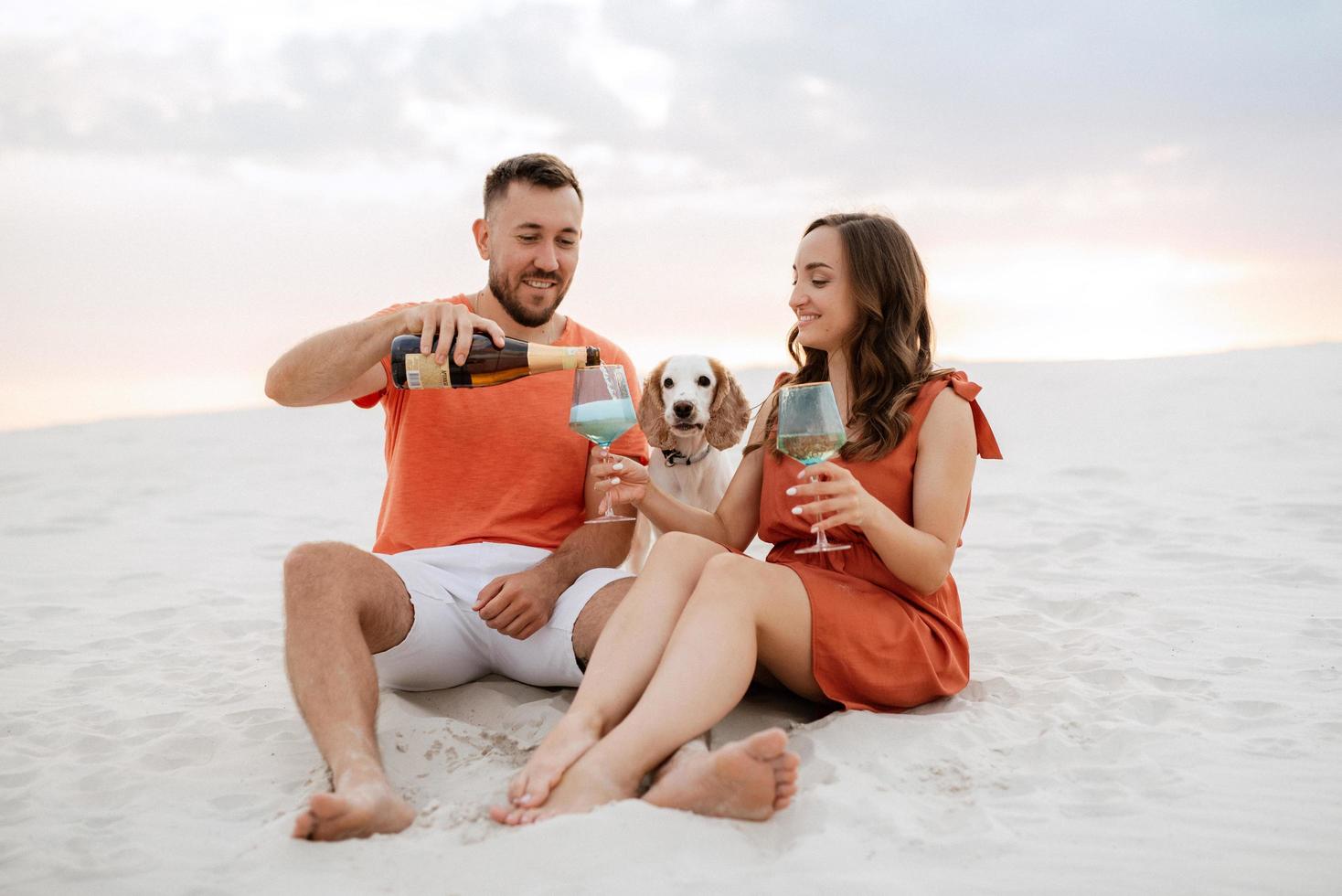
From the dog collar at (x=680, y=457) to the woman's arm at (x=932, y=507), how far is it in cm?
166

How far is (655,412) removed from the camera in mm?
4840

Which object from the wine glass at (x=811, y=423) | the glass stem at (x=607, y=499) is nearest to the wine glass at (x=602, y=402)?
the glass stem at (x=607, y=499)

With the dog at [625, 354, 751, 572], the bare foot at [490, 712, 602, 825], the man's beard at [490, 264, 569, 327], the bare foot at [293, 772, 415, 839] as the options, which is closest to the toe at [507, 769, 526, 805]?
the bare foot at [490, 712, 602, 825]

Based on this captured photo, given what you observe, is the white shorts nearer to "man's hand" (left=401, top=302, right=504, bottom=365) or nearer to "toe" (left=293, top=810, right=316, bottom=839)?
"man's hand" (left=401, top=302, right=504, bottom=365)

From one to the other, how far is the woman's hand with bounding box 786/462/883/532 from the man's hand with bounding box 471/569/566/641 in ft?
3.14

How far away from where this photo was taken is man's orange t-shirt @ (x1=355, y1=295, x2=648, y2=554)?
11.7ft

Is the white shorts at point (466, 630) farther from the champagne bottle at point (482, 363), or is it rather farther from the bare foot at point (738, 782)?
the bare foot at point (738, 782)

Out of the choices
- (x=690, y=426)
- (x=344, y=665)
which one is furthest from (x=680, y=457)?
(x=344, y=665)

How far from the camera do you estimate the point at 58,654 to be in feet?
14.5

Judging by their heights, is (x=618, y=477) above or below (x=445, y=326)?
below

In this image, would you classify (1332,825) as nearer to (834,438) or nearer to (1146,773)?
(1146,773)

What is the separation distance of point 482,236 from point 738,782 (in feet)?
7.74

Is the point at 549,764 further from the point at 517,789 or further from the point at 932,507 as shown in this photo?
the point at 932,507

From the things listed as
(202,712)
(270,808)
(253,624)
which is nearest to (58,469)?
(253,624)
